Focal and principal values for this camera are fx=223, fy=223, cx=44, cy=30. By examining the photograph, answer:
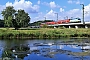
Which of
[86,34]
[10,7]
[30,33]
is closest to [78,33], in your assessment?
[86,34]

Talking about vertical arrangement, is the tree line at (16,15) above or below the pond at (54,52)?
above

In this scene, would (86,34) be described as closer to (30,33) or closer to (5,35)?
(30,33)

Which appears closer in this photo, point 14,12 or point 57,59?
point 57,59

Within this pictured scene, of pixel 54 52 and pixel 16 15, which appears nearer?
pixel 54 52

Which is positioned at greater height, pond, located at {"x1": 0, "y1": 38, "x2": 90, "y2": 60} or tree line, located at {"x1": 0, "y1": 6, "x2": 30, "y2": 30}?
tree line, located at {"x1": 0, "y1": 6, "x2": 30, "y2": 30}

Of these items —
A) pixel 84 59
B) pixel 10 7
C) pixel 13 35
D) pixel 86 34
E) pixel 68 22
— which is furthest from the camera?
pixel 10 7

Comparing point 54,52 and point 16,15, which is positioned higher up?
point 16,15

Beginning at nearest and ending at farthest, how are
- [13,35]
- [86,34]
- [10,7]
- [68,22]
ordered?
[13,35]
[86,34]
[68,22]
[10,7]

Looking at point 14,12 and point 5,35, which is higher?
point 14,12

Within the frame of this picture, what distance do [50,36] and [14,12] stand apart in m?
60.6

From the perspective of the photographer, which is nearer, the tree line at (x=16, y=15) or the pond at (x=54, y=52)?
the pond at (x=54, y=52)

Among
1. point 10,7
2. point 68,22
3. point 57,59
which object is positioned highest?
point 10,7

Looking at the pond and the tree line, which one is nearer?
the pond

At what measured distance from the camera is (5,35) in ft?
181
